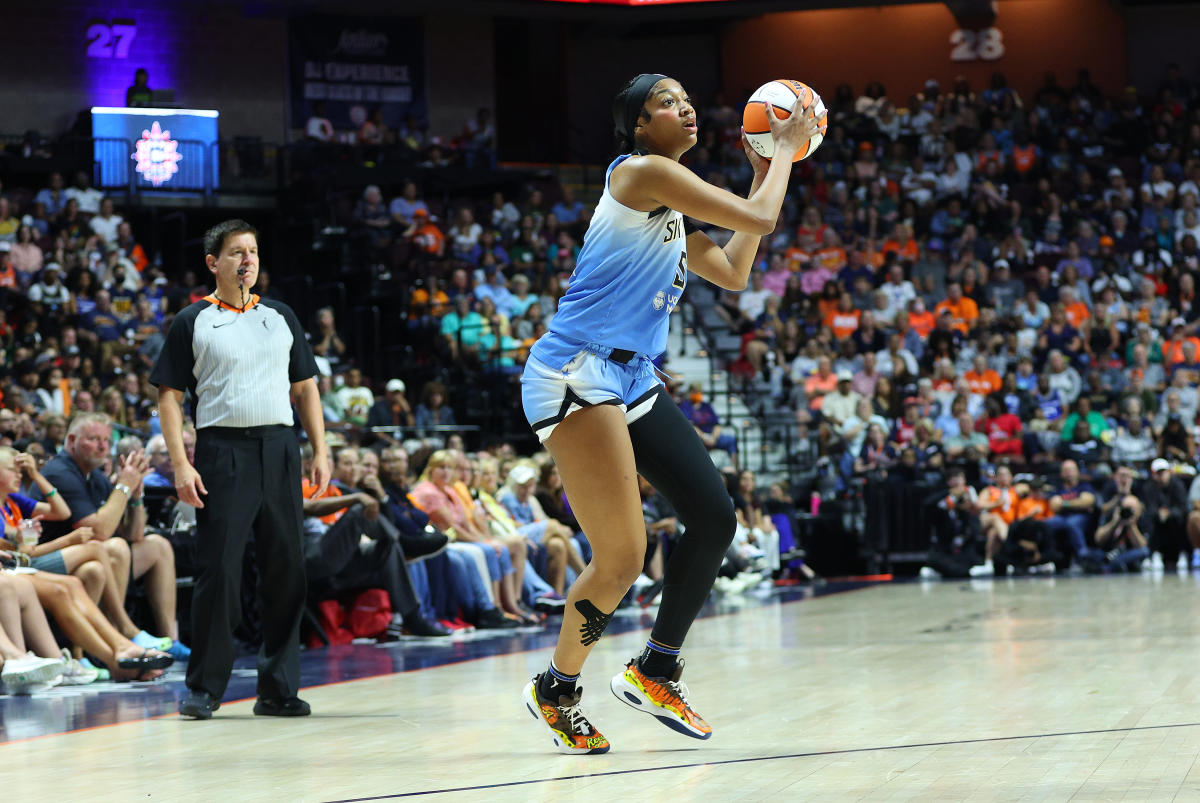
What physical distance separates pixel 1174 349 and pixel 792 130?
1419cm

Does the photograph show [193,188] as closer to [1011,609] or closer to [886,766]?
[1011,609]

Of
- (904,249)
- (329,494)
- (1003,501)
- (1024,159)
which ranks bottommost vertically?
(1003,501)

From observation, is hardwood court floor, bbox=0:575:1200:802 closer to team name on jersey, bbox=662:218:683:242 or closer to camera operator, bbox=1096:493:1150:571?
team name on jersey, bbox=662:218:683:242

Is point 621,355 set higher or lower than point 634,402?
higher

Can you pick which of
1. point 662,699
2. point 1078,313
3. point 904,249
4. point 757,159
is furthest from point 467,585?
point 904,249

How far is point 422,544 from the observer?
30.5ft

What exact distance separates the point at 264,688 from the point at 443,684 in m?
1.10

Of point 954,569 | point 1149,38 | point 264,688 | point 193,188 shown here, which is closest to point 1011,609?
point 954,569

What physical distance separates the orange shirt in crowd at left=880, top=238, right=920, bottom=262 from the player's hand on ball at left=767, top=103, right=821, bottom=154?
15.8 metres

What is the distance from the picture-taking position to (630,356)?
4453 millimetres

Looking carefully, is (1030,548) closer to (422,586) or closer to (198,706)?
(422,586)

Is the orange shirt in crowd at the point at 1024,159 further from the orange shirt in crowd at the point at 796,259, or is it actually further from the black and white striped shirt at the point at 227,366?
the black and white striped shirt at the point at 227,366

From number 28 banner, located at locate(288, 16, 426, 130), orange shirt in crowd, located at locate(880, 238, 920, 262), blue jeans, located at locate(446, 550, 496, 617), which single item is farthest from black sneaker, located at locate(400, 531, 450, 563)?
number 28 banner, located at locate(288, 16, 426, 130)

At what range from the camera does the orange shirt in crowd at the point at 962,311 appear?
18391mm
